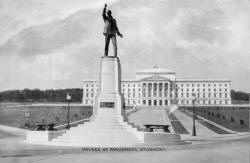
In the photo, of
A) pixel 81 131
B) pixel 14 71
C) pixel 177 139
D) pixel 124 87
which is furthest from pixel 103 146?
pixel 124 87

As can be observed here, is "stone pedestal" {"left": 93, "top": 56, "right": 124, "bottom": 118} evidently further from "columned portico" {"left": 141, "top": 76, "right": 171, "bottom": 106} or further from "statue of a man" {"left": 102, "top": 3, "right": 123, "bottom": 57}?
"columned portico" {"left": 141, "top": 76, "right": 171, "bottom": 106}

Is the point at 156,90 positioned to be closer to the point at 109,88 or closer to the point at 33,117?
the point at 33,117

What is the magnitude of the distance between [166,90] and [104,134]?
470 feet

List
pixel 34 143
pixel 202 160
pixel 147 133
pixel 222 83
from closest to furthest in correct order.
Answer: pixel 202 160 < pixel 147 133 < pixel 34 143 < pixel 222 83

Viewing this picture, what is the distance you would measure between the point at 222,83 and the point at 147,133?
15404cm

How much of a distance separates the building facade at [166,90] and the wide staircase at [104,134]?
13963 centimetres

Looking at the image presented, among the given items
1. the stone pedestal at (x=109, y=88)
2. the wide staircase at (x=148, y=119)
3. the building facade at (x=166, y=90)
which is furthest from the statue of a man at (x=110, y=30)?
the building facade at (x=166, y=90)

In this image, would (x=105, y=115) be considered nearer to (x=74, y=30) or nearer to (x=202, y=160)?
(x=74, y=30)

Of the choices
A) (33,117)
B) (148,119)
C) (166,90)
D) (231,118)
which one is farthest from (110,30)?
(166,90)

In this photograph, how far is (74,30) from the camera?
26.9 meters

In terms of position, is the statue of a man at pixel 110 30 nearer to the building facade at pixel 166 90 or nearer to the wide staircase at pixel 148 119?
the wide staircase at pixel 148 119

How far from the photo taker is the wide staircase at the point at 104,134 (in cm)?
2573

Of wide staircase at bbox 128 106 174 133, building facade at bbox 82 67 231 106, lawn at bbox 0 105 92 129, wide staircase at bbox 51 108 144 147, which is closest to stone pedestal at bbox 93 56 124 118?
wide staircase at bbox 51 108 144 147

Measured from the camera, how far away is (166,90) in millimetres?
168750
